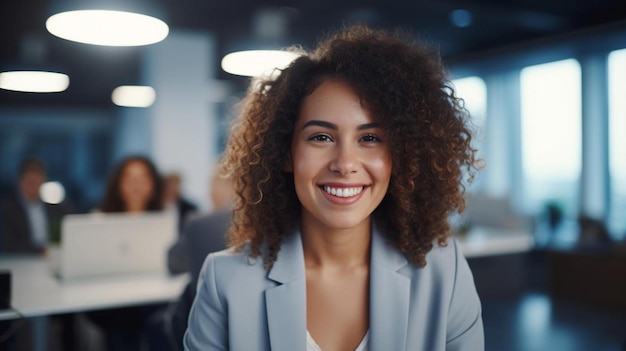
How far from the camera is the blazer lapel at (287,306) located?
1312 mm

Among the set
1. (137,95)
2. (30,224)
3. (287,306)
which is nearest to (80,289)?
(30,224)

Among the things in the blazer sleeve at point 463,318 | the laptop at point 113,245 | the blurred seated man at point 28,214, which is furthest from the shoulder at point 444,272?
the blurred seated man at point 28,214

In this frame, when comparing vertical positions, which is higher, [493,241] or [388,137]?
[388,137]

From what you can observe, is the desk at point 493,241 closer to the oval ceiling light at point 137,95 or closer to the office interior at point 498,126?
the office interior at point 498,126

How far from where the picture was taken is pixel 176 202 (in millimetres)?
5148

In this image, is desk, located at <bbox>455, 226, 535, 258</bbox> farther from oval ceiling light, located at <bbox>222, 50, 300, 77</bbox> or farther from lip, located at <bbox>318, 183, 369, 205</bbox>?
lip, located at <bbox>318, 183, 369, 205</bbox>

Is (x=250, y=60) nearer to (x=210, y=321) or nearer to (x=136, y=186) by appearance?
(x=136, y=186)

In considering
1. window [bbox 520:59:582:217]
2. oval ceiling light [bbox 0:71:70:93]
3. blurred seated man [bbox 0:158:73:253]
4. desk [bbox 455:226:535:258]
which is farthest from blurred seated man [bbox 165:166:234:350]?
blurred seated man [bbox 0:158:73:253]

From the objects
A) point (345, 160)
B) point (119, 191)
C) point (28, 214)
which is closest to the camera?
point (345, 160)

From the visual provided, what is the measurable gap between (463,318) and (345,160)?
0.53 meters

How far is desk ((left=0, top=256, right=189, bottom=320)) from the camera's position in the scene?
262 cm

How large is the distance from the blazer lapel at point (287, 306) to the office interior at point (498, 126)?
0.59m

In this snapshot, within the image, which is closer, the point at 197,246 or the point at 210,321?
the point at 210,321

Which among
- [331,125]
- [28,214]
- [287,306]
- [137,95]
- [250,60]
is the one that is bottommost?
[287,306]
